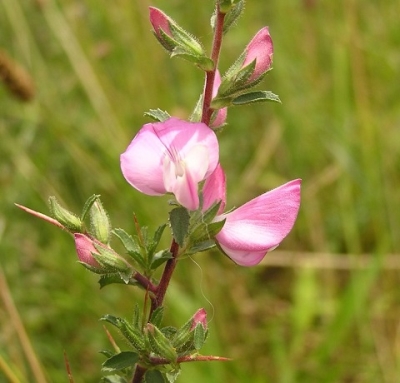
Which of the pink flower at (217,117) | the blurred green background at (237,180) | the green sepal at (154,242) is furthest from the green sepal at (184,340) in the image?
the blurred green background at (237,180)

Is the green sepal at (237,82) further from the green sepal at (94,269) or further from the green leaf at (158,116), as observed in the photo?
the green sepal at (94,269)

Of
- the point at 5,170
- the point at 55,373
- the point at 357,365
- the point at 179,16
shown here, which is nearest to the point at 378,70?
the point at 179,16

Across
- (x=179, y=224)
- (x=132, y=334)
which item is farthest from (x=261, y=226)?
(x=132, y=334)

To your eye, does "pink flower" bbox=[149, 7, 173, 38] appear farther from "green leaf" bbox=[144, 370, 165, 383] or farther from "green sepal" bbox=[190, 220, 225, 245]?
"green leaf" bbox=[144, 370, 165, 383]

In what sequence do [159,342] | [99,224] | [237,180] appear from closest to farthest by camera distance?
1. [159,342]
2. [99,224]
3. [237,180]

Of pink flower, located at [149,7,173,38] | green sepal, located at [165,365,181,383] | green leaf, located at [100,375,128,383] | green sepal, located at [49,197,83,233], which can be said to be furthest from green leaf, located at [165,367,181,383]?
pink flower, located at [149,7,173,38]

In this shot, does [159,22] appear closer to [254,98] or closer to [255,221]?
[254,98]
